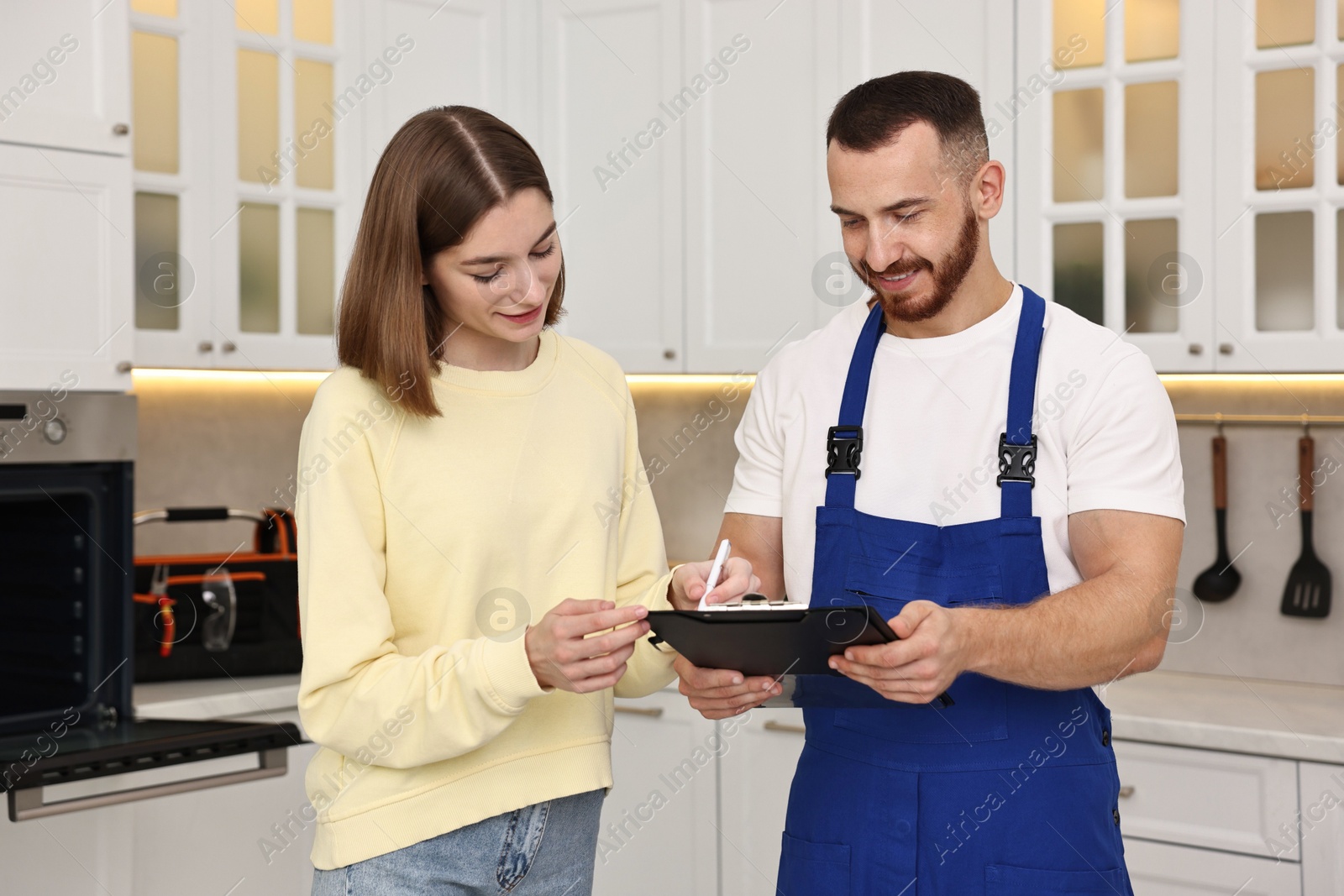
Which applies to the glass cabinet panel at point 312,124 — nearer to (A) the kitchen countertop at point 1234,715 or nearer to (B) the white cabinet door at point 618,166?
(B) the white cabinet door at point 618,166

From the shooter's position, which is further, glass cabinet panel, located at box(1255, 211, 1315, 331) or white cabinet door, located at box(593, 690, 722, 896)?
white cabinet door, located at box(593, 690, 722, 896)

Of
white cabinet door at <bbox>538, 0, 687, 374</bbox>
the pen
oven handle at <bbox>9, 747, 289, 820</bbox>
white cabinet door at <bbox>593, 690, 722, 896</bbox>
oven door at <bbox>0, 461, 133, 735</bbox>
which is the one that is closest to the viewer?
the pen

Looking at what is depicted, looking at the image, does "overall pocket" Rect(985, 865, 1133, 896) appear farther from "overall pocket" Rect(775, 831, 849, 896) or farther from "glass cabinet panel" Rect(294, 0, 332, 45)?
"glass cabinet panel" Rect(294, 0, 332, 45)

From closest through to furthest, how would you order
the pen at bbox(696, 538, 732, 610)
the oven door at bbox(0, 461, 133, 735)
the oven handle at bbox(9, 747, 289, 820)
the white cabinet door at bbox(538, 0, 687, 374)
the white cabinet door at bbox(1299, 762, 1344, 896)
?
1. the pen at bbox(696, 538, 732, 610)
2. the oven handle at bbox(9, 747, 289, 820)
3. the white cabinet door at bbox(1299, 762, 1344, 896)
4. the oven door at bbox(0, 461, 133, 735)
5. the white cabinet door at bbox(538, 0, 687, 374)

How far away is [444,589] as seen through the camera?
112 centimetres

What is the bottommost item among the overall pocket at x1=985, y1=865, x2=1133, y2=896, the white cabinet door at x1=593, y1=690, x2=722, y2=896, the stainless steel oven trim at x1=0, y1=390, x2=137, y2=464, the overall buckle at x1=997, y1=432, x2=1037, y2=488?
the white cabinet door at x1=593, y1=690, x2=722, y2=896

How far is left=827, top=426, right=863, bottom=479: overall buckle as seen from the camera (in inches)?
54.9

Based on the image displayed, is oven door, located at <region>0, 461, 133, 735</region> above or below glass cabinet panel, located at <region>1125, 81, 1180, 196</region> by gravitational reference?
below

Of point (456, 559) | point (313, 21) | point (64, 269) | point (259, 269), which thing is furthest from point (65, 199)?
point (456, 559)

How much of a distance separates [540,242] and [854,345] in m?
0.45

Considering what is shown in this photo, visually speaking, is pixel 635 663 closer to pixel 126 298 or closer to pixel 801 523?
pixel 801 523

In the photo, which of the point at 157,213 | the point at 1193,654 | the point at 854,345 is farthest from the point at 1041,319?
Result: the point at 157,213

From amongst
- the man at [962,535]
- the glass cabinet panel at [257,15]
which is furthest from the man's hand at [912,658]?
the glass cabinet panel at [257,15]

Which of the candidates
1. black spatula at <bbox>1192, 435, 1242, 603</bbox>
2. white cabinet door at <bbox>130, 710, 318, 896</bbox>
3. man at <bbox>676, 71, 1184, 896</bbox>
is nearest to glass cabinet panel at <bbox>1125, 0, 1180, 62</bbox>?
black spatula at <bbox>1192, 435, 1242, 603</bbox>
